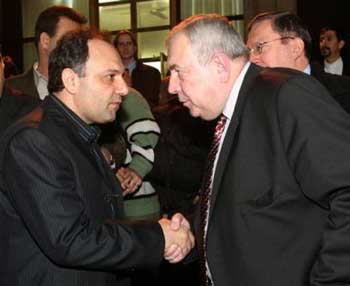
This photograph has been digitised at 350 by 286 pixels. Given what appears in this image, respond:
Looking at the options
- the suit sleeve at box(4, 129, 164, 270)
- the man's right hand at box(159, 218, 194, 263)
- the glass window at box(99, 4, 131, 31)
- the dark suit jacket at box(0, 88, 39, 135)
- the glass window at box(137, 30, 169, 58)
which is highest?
the glass window at box(99, 4, 131, 31)

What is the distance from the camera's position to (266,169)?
7.63 ft

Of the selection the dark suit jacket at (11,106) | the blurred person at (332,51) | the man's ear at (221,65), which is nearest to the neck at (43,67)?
the dark suit jacket at (11,106)

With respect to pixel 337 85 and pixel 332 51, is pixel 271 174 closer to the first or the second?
pixel 337 85

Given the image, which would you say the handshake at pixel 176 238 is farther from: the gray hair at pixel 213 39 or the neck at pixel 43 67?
the neck at pixel 43 67

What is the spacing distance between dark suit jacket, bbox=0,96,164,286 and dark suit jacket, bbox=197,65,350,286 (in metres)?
0.43

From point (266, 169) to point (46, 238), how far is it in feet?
3.15

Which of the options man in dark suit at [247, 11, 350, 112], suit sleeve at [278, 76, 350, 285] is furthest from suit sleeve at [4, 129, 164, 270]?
man in dark suit at [247, 11, 350, 112]

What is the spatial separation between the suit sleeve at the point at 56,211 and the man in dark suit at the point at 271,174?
0.41 meters

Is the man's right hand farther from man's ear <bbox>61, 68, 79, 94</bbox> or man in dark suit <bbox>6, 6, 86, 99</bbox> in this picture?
man in dark suit <bbox>6, 6, 86, 99</bbox>

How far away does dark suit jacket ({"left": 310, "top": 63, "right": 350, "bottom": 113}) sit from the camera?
396cm

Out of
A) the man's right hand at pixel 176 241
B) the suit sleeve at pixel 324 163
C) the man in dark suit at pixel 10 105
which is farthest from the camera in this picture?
the man in dark suit at pixel 10 105

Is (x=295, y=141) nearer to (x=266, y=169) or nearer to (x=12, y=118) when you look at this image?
(x=266, y=169)

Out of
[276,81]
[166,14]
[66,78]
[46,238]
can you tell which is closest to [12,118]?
[66,78]

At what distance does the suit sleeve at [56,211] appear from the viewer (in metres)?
2.54
